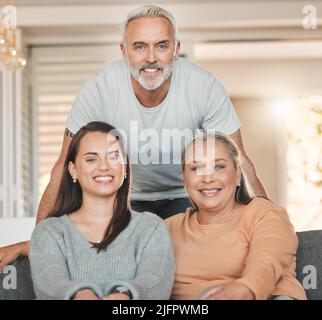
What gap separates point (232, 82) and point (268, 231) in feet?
1.54

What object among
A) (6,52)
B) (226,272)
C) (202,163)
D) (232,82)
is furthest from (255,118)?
(6,52)

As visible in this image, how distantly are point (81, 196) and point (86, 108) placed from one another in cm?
23

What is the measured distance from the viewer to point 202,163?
1917 mm

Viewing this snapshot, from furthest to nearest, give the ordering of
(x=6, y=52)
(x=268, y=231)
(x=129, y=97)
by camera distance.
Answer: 1. (x=6, y=52)
2. (x=129, y=97)
3. (x=268, y=231)

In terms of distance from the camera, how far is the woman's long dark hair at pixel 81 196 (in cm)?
192

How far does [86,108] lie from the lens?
6.64ft

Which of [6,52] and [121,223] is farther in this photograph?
[6,52]

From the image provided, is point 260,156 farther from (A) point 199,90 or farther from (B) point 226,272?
(B) point 226,272

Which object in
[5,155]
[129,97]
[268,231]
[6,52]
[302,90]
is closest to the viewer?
[268,231]

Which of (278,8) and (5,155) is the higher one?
(278,8)

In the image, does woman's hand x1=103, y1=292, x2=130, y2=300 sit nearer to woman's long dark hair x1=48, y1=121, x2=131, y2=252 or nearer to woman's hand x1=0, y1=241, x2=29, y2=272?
woman's long dark hair x1=48, y1=121, x2=131, y2=252

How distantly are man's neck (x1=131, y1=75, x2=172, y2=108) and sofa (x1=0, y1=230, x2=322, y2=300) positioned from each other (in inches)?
17.9

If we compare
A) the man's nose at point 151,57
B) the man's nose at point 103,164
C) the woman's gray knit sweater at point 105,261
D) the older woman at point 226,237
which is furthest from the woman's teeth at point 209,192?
the man's nose at point 151,57

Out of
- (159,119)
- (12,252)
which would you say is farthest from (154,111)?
(12,252)
